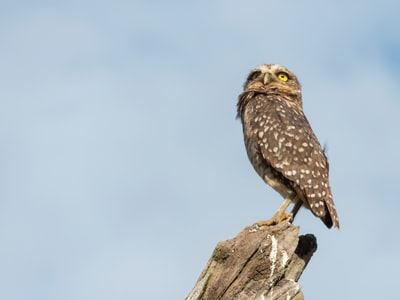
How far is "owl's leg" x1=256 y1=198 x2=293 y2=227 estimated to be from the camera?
9606mm

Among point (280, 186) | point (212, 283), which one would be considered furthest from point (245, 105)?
point (212, 283)

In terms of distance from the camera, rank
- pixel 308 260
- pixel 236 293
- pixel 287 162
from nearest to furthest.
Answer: pixel 236 293, pixel 308 260, pixel 287 162

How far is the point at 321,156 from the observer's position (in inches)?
420

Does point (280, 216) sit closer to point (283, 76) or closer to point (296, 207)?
point (296, 207)

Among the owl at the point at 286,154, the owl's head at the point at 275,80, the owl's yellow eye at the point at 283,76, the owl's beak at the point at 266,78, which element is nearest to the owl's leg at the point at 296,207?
the owl at the point at 286,154

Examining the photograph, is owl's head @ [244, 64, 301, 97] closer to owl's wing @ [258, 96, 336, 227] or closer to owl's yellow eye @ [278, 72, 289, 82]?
owl's yellow eye @ [278, 72, 289, 82]

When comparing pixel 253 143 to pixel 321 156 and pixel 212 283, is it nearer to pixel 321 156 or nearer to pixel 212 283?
pixel 321 156

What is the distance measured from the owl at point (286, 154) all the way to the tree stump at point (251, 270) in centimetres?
167

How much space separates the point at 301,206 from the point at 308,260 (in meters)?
2.23

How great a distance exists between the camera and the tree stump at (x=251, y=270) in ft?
25.0

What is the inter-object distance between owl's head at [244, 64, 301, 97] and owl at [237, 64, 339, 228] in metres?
0.34

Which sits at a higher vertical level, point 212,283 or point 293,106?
point 293,106

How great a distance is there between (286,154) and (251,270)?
311 centimetres

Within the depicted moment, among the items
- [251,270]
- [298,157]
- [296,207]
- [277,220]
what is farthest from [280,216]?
[251,270]
